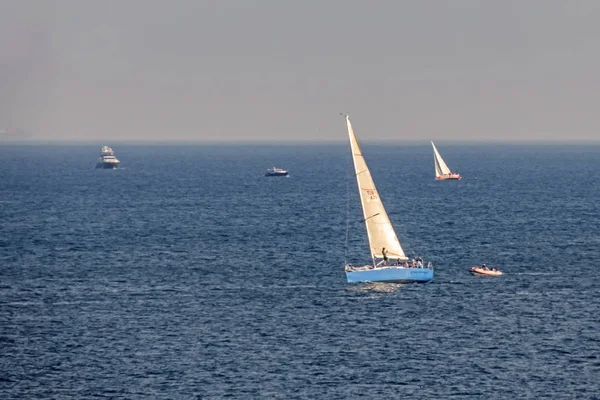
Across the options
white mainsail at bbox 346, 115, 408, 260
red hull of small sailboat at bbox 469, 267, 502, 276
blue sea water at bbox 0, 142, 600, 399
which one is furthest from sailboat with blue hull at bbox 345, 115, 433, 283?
red hull of small sailboat at bbox 469, 267, 502, 276

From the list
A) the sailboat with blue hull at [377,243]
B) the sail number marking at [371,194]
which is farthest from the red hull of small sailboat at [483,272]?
the sail number marking at [371,194]

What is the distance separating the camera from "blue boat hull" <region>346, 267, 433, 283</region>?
111m

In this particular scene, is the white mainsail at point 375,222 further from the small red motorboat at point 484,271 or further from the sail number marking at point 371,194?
the small red motorboat at point 484,271

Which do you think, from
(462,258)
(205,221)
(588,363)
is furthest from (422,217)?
(588,363)

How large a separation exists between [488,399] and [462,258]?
61.1m

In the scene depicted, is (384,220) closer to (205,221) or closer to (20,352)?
(20,352)

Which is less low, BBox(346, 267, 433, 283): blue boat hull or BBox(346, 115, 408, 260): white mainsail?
BBox(346, 115, 408, 260): white mainsail

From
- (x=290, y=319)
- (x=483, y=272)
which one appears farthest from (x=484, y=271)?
(x=290, y=319)

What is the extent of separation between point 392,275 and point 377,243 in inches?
197

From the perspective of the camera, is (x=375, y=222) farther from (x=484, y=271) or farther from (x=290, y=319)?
(x=290, y=319)

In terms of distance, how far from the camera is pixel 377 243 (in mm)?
114688

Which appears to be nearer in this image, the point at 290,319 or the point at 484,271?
the point at 290,319

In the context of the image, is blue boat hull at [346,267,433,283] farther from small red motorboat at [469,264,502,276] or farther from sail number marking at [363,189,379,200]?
small red motorboat at [469,264,502,276]

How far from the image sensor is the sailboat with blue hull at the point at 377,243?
4373 inches
